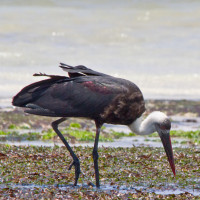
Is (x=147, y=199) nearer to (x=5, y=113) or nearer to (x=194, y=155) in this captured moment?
(x=194, y=155)

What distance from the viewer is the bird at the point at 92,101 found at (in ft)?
33.1

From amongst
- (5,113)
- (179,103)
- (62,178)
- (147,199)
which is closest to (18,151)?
(62,178)

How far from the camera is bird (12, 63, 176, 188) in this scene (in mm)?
10102

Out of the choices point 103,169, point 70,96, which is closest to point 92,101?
point 70,96

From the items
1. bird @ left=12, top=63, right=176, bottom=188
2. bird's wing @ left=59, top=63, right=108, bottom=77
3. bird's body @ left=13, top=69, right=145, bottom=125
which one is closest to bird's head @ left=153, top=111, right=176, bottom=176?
bird @ left=12, top=63, right=176, bottom=188

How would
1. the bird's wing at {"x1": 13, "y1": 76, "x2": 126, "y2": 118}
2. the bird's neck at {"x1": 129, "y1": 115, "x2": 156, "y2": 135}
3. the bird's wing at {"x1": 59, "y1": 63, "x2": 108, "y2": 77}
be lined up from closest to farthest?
the bird's wing at {"x1": 13, "y1": 76, "x2": 126, "y2": 118} → the bird's wing at {"x1": 59, "y1": 63, "x2": 108, "y2": 77} → the bird's neck at {"x1": 129, "y1": 115, "x2": 156, "y2": 135}

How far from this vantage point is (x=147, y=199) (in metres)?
8.93

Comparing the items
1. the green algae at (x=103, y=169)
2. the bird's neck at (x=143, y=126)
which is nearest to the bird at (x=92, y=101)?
the bird's neck at (x=143, y=126)

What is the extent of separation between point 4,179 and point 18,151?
3.22 metres

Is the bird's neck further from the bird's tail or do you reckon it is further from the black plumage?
the bird's tail

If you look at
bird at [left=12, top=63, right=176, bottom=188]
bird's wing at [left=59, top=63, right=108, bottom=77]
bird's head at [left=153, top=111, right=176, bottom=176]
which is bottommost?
bird's head at [left=153, top=111, right=176, bottom=176]

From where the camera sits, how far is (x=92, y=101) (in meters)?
10.2

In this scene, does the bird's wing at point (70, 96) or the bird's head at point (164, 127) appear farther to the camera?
the bird's head at point (164, 127)

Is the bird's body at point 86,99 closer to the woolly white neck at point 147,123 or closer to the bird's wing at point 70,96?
the bird's wing at point 70,96
